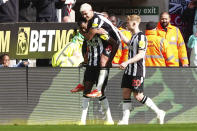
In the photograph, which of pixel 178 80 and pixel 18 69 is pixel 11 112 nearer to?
pixel 18 69

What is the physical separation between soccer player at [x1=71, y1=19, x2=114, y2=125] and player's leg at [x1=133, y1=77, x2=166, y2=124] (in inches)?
26.2

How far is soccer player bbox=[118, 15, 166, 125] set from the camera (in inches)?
573

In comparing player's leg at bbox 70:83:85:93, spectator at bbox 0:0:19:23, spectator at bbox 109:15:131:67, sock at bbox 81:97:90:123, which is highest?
spectator at bbox 0:0:19:23

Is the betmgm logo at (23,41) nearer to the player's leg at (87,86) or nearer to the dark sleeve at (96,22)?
the player's leg at (87,86)

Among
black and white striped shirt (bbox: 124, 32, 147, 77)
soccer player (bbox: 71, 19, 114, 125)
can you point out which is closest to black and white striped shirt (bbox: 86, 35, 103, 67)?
soccer player (bbox: 71, 19, 114, 125)

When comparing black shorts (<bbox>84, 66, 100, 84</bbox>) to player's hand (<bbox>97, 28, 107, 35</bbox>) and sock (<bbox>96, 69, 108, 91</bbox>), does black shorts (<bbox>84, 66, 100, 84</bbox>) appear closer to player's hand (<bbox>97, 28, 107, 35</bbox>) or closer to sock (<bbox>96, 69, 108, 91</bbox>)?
sock (<bbox>96, 69, 108, 91</bbox>)

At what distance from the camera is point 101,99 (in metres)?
15.2

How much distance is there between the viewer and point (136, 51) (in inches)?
576

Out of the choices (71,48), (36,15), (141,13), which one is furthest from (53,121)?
(141,13)

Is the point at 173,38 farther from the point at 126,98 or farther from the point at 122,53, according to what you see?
the point at 126,98

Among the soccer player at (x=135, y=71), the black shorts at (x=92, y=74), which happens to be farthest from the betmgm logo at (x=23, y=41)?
the soccer player at (x=135, y=71)

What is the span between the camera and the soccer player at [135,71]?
573 inches

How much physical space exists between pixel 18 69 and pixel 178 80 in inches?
122

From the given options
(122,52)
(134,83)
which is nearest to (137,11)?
(122,52)
